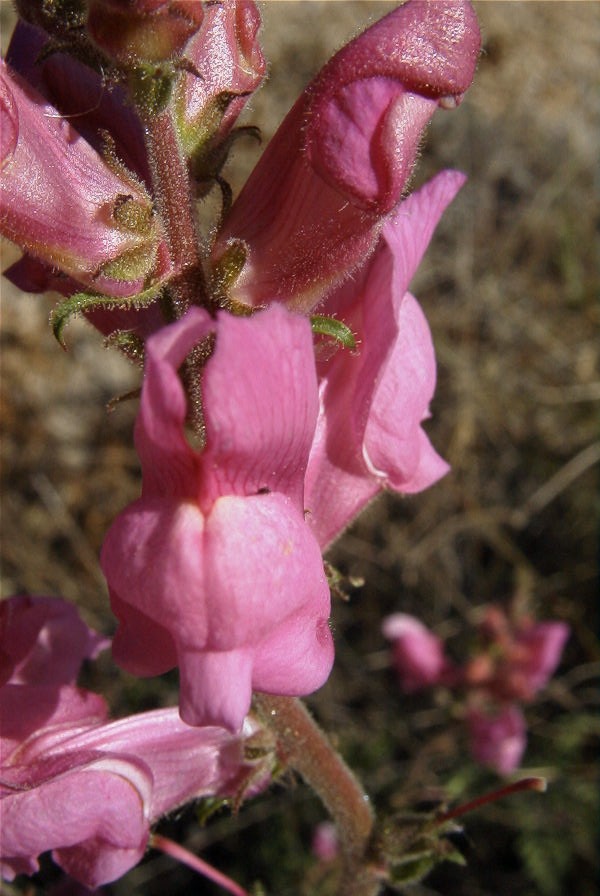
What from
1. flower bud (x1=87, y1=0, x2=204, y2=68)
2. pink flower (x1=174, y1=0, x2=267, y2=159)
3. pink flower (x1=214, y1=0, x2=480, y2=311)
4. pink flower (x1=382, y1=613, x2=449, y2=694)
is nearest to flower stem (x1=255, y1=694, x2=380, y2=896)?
pink flower (x1=214, y1=0, x2=480, y2=311)

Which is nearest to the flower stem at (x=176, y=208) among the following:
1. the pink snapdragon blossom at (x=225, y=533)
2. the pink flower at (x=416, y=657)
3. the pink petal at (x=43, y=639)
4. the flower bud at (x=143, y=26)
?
the flower bud at (x=143, y=26)

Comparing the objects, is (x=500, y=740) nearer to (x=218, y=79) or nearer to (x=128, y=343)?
(x=128, y=343)

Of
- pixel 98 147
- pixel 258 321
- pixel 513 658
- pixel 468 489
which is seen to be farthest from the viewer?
pixel 468 489

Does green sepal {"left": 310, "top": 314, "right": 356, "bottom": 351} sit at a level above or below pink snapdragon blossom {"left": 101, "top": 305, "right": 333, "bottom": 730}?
above

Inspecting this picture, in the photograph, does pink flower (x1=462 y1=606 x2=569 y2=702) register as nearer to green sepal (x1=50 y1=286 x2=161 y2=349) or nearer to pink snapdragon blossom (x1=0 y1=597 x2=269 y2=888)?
pink snapdragon blossom (x1=0 y1=597 x2=269 y2=888)

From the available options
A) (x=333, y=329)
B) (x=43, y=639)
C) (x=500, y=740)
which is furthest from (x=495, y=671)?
Result: (x=333, y=329)

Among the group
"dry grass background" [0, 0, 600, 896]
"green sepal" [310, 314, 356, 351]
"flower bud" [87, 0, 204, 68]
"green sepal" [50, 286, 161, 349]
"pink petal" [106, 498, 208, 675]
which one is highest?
"flower bud" [87, 0, 204, 68]
